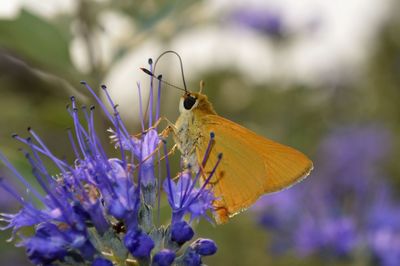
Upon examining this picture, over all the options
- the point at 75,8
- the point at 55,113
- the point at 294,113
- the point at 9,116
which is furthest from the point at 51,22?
the point at 294,113

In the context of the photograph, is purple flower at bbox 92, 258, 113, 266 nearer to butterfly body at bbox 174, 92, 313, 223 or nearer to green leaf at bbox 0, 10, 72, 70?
butterfly body at bbox 174, 92, 313, 223

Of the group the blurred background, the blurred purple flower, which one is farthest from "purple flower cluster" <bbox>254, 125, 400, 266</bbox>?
the blurred purple flower

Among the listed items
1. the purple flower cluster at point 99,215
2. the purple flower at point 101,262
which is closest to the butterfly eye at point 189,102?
the purple flower cluster at point 99,215

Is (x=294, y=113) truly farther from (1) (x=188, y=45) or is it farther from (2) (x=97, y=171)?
(2) (x=97, y=171)

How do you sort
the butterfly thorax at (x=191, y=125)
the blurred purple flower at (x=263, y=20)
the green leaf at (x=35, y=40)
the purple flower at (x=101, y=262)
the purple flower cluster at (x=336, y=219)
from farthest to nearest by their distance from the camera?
1. the blurred purple flower at (x=263, y=20)
2. the purple flower cluster at (x=336, y=219)
3. the green leaf at (x=35, y=40)
4. the butterfly thorax at (x=191, y=125)
5. the purple flower at (x=101, y=262)

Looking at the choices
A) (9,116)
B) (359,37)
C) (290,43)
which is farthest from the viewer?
(359,37)

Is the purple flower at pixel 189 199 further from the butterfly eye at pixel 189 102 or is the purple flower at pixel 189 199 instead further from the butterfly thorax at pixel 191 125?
the butterfly eye at pixel 189 102

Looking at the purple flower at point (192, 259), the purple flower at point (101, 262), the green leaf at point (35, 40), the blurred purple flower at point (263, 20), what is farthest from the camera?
the blurred purple flower at point (263, 20)
